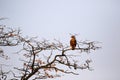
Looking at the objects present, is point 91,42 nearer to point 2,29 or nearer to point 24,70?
point 24,70

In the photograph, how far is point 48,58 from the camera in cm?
878

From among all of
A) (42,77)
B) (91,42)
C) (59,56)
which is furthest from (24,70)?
(91,42)

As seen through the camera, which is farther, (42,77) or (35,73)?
(42,77)

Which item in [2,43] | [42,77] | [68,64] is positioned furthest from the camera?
[42,77]

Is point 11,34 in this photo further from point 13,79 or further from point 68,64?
point 68,64

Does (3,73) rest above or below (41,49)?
below

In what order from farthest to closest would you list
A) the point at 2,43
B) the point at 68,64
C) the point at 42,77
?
the point at 42,77 → the point at 68,64 → the point at 2,43

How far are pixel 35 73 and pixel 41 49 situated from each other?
3.94 ft

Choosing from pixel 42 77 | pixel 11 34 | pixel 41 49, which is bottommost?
pixel 42 77

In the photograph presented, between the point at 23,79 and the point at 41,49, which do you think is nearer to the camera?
the point at 23,79

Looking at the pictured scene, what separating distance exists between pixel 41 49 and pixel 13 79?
1.98 metres

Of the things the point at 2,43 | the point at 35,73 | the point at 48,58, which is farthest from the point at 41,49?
the point at 2,43

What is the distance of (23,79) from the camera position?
817 centimetres

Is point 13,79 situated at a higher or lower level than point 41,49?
lower
